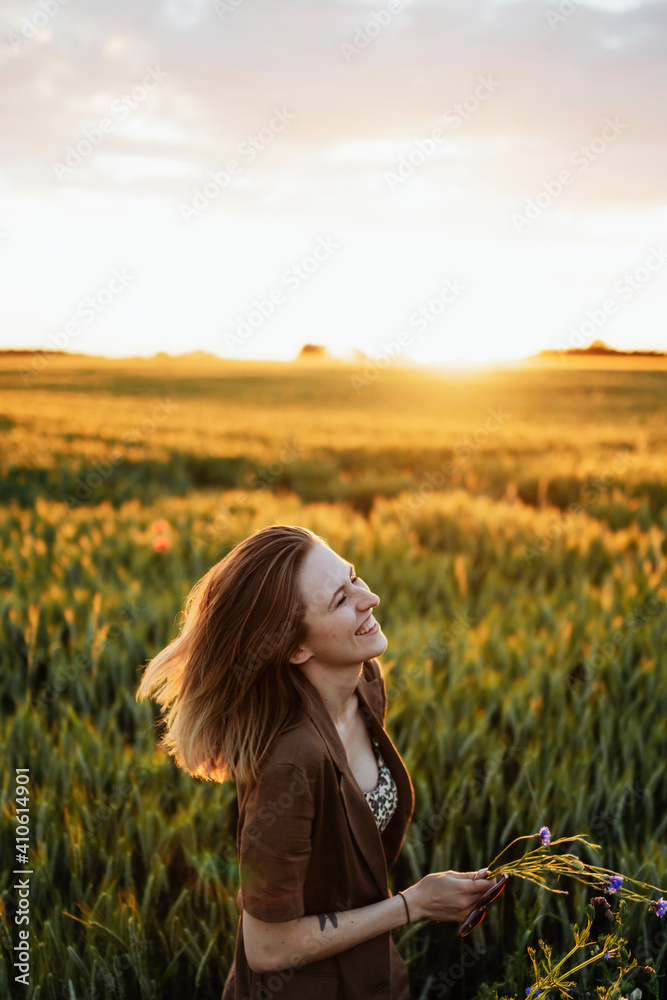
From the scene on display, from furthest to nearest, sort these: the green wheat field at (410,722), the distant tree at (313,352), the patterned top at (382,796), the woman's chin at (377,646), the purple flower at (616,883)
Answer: the distant tree at (313,352) → the green wheat field at (410,722) → the patterned top at (382,796) → the woman's chin at (377,646) → the purple flower at (616,883)

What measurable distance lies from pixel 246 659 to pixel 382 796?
0.52 meters

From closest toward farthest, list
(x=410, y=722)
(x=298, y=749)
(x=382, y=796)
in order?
(x=298, y=749)
(x=382, y=796)
(x=410, y=722)

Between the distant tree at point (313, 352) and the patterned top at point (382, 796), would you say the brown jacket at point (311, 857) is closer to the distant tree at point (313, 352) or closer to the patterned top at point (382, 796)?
the patterned top at point (382, 796)

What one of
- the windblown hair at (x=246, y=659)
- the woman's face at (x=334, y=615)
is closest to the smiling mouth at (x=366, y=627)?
the woman's face at (x=334, y=615)

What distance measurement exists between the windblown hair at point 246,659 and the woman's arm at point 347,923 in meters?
0.26

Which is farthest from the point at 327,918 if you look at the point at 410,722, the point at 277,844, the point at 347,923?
the point at 410,722

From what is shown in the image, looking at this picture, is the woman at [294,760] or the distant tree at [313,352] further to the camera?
the distant tree at [313,352]

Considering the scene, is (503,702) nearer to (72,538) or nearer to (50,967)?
(50,967)

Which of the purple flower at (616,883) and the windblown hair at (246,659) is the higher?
the windblown hair at (246,659)

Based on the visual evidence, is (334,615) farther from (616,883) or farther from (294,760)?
(616,883)

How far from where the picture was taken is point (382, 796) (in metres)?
1.58

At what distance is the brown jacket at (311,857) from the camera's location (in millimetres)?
1219

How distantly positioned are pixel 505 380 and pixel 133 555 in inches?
1274

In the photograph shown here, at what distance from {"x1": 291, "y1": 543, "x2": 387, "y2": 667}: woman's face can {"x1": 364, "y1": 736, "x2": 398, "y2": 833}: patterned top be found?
366 mm
